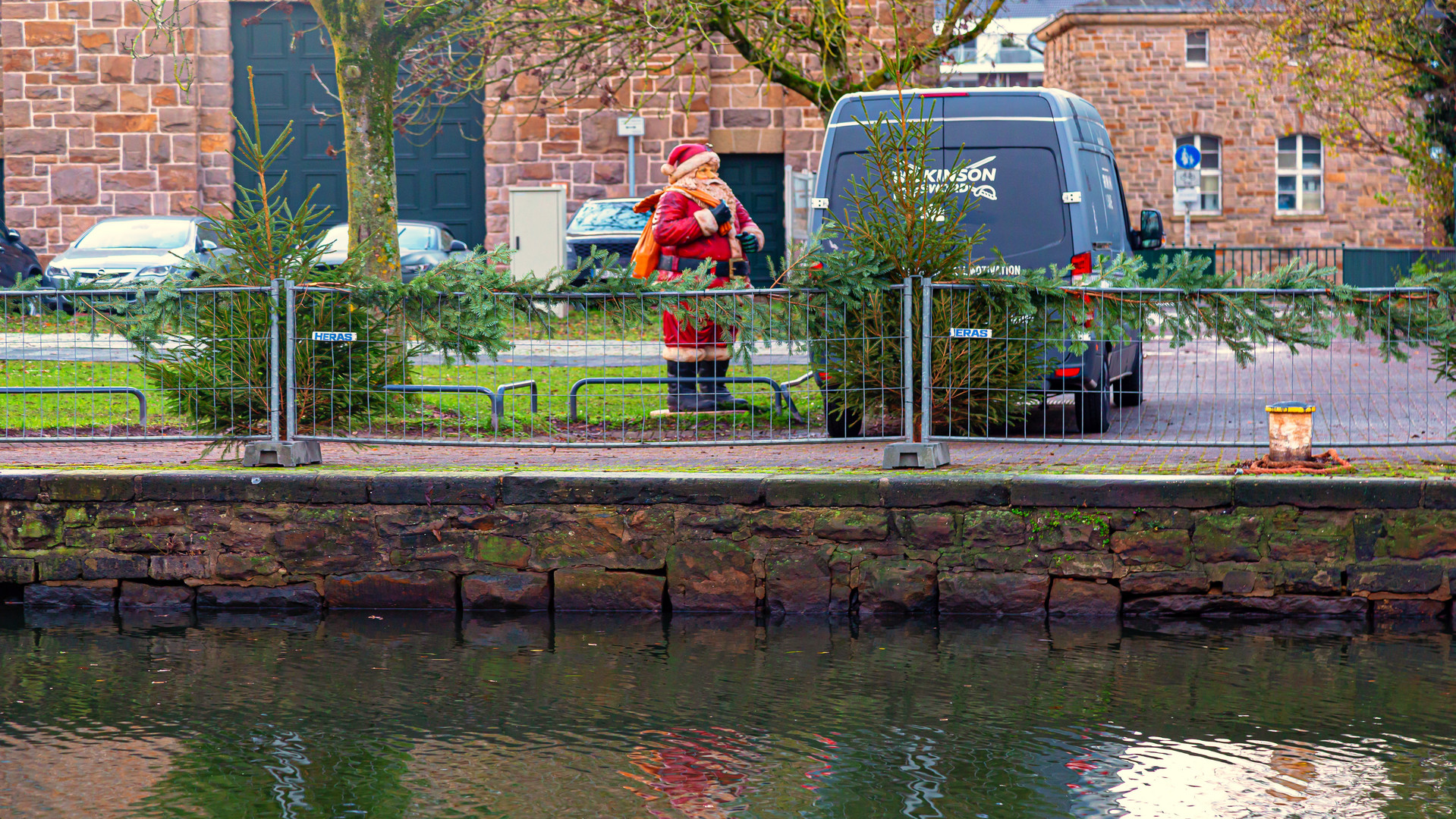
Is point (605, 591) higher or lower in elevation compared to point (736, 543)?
lower

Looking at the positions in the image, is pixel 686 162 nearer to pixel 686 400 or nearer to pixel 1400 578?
pixel 686 400

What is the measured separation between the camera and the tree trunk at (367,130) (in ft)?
41.7

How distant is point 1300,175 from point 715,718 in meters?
33.7

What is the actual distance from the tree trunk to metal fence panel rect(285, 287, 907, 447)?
4.73 metres

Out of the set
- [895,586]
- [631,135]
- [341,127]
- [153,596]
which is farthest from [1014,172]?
[341,127]

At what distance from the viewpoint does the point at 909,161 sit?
7.86 m

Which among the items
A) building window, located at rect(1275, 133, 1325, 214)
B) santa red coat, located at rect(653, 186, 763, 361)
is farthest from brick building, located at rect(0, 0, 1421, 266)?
santa red coat, located at rect(653, 186, 763, 361)

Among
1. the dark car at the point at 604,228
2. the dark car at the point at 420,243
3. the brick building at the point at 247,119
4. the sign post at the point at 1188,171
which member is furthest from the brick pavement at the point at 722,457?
the sign post at the point at 1188,171

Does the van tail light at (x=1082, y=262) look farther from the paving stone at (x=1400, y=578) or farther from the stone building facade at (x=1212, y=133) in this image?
the stone building facade at (x=1212, y=133)

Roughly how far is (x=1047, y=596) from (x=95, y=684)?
392cm

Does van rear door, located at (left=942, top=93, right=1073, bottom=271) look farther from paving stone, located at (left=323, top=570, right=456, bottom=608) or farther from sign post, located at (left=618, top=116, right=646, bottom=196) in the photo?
sign post, located at (left=618, top=116, right=646, bottom=196)

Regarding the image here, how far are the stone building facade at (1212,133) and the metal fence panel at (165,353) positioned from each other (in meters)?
30.1

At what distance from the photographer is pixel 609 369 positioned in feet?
27.8

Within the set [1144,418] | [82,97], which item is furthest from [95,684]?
[82,97]
